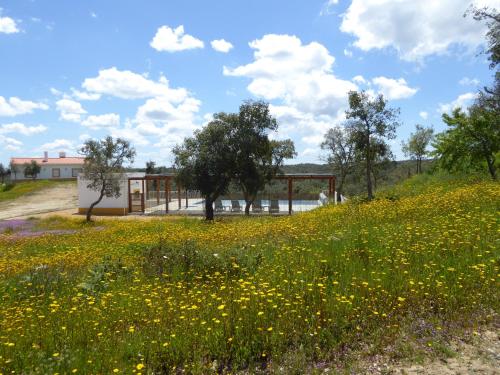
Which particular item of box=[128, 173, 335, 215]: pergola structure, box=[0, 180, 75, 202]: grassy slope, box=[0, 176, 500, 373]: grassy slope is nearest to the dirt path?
box=[0, 180, 75, 202]: grassy slope

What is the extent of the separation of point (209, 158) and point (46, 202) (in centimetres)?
3054

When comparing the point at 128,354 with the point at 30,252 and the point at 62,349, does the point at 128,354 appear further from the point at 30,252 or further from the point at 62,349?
the point at 30,252

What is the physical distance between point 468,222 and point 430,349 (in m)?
5.09

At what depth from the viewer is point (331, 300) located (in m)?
4.61

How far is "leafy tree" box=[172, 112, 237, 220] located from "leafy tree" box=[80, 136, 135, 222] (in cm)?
550

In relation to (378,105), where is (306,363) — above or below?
below

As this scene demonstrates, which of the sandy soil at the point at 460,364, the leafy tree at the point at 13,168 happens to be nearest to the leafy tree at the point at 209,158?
the sandy soil at the point at 460,364

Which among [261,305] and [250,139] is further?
[250,139]

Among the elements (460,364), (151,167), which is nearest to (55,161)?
(151,167)

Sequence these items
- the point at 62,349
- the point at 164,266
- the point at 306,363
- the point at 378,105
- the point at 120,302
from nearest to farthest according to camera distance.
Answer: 1. the point at 306,363
2. the point at 62,349
3. the point at 120,302
4. the point at 164,266
5. the point at 378,105

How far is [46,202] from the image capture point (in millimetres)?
45969

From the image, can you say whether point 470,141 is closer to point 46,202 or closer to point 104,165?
point 104,165

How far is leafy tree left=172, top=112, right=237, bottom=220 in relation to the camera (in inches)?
933

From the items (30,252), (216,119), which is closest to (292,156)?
(216,119)
